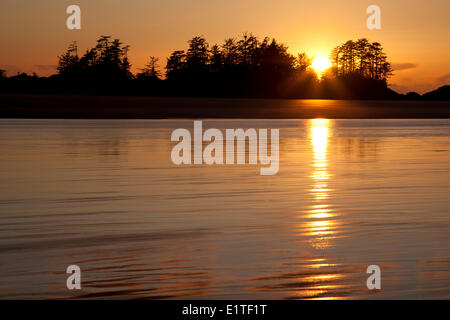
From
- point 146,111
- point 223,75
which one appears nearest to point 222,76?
point 223,75

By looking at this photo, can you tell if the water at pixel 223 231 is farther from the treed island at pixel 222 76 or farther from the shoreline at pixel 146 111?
the treed island at pixel 222 76

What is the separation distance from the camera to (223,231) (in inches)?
372

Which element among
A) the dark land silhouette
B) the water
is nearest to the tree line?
the dark land silhouette

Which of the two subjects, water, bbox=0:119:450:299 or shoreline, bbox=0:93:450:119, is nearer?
water, bbox=0:119:450:299

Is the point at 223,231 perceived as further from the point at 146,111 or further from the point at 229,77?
the point at 229,77

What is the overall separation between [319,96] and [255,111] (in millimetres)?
48566

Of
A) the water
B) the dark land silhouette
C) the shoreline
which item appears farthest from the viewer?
the dark land silhouette

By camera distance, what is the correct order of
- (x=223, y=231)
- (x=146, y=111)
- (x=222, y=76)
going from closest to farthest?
(x=223, y=231) → (x=146, y=111) → (x=222, y=76)

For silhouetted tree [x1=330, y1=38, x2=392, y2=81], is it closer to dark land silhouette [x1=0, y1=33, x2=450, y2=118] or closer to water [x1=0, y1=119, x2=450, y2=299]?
dark land silhouette [x1=0, y1=33, x2=450, y2=118]

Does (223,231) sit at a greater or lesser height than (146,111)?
lesser

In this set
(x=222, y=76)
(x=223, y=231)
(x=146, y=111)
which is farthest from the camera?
(x=222, y=76)

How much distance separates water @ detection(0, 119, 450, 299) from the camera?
269 inches

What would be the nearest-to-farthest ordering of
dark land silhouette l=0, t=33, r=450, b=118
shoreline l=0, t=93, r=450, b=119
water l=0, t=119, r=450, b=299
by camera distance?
water l=0, t=119, r=450, b=299 < shoreline l=0, t=93, r=450, b=119 < dark land silhouette l=0, t=33, r=450, b=118

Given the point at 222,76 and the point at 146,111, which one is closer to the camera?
the point at 146,111
